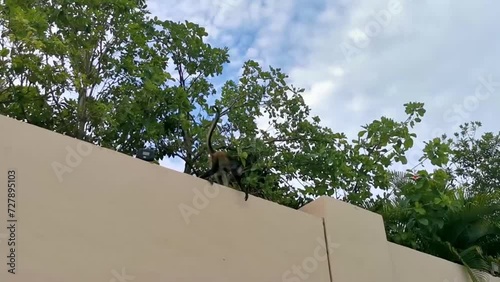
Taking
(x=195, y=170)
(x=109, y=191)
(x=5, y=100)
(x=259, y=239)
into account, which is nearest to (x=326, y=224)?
(x=259, y=239)

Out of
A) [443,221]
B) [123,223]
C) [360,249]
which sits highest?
[443,221]

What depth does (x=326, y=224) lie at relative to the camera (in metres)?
5.39

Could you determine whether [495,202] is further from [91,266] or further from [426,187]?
[91,266]

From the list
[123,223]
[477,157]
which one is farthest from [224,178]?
[477,157]

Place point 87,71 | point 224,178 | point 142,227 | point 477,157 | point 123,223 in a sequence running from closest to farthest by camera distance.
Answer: point 123,223
point 142,227
point 224,178
point 87,71
point 477,157

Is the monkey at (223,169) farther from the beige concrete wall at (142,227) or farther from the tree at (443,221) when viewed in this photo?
the tree at (443,221)

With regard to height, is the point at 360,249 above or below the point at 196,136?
below

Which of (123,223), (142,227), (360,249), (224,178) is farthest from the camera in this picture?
(360,249)

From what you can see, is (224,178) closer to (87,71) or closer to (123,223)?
(123,223)

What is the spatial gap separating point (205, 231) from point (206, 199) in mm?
303

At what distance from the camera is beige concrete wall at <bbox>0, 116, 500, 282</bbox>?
3.34m

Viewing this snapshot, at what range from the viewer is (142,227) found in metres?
3.90

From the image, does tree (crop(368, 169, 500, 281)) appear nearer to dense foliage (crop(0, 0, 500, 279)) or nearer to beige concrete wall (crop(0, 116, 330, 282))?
dense foliage (crop(0, 0, 500, 279))

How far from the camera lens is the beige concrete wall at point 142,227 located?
10.9 ft
